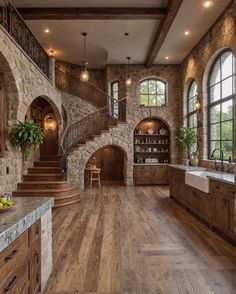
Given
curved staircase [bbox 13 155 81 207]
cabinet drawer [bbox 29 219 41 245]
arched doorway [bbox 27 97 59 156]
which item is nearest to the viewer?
cabinet drawer [bbox 29 219 41 245]

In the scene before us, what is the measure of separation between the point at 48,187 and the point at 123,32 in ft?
16.1

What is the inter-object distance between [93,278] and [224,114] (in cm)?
487

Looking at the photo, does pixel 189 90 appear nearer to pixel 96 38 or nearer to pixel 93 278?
pixel 96 38

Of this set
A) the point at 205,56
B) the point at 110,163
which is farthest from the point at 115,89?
the point at 205,56

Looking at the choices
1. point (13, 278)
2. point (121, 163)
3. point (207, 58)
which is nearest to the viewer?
point (13, 278)

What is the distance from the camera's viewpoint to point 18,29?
538 cm

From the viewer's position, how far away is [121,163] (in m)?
10.2

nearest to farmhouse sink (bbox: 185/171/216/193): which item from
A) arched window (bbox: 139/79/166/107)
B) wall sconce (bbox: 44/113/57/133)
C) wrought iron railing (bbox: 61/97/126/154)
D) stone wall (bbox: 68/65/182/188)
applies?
stone wall (bbox: 68/65/182/188)

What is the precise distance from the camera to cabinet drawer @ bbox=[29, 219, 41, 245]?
179 cm

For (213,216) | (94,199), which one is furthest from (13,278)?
(94,199)

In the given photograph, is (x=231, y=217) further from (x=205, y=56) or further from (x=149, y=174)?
(x=149, y=174)

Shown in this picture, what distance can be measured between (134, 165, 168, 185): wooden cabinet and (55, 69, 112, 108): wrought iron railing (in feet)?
10.9

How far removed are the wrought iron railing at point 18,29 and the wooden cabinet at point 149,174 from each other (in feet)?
16.6

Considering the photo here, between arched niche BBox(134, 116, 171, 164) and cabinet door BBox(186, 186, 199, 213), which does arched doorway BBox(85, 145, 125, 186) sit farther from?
cabinet door BBox(186, 186, 199, 213)
